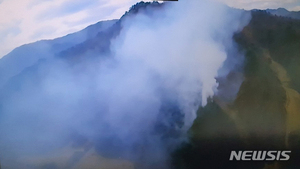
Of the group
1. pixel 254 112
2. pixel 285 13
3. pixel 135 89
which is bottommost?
pixel 254 112

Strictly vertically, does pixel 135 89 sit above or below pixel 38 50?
below

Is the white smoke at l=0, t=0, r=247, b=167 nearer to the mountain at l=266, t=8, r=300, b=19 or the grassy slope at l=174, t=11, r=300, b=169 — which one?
the grassy slope at l=174, t=11, r=300, b=169

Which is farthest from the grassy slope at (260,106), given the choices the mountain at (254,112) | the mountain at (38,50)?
the mountain at (38,50)

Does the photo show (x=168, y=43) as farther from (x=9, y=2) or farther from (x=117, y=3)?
(x=9, y=2)

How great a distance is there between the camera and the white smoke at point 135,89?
1.71 m

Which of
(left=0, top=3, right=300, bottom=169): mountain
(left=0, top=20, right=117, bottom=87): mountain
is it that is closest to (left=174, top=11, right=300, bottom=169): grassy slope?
(left=0, top=3, right=300, bottom=169): mountain

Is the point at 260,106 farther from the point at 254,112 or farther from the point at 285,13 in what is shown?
the point at 285,13

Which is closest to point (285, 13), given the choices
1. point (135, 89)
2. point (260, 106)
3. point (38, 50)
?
point (260, 106)

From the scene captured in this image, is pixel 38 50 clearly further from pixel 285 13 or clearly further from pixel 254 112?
pixel 285 13

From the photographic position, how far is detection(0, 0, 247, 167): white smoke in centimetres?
171

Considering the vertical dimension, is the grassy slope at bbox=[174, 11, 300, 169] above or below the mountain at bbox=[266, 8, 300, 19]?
below

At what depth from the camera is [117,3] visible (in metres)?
1.75

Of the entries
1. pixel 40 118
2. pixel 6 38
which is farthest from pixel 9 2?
pixel 40 118

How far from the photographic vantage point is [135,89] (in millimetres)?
1740
